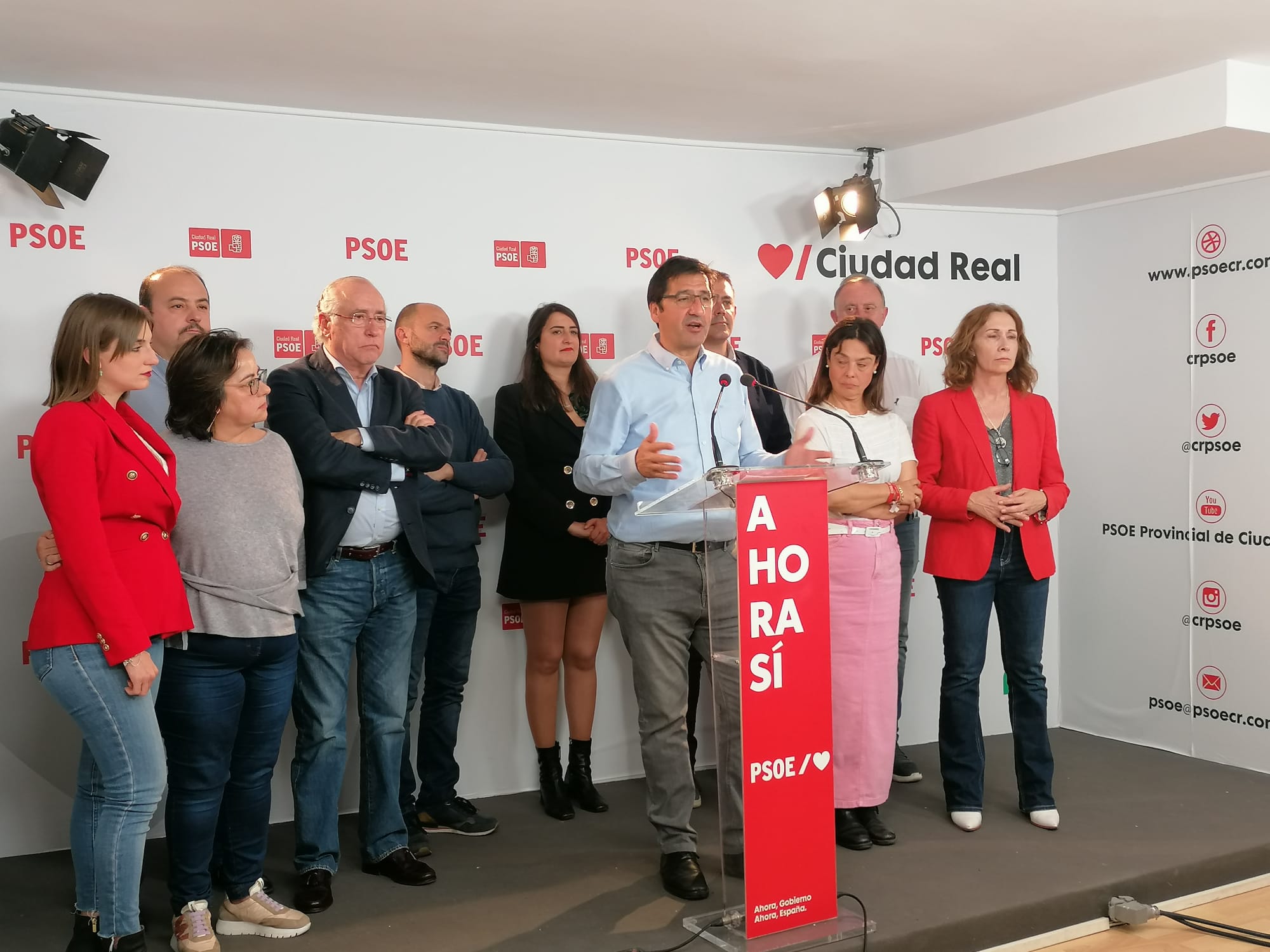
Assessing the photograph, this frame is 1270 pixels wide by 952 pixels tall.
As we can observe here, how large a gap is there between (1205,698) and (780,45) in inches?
127

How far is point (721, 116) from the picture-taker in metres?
4.47

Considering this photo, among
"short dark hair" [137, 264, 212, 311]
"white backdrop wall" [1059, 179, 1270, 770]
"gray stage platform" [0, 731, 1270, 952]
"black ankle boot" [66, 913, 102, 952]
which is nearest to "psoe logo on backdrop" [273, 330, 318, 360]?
"short dark hair" [137, 264, 212, 311]

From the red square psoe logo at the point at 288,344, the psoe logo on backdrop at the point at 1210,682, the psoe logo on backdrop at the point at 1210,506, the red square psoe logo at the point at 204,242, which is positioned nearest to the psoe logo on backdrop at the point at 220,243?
the red square psoe logo at the point at 204,242

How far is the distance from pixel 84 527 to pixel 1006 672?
9.56 ft

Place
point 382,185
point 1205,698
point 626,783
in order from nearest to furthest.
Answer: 1. point 382,185
2. point 626,783
3. point 1205,698

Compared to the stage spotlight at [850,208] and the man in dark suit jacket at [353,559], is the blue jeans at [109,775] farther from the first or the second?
the stage spotlight at [850,208]

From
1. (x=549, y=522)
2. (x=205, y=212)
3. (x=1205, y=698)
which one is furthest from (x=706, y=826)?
(x=205, y=212)

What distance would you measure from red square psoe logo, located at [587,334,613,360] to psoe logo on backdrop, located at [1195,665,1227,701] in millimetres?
2802

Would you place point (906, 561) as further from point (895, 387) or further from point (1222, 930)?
point (1222, 930)

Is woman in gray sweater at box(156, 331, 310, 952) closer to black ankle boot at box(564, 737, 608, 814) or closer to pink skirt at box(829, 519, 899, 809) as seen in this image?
black ankle boot at box(564, 737, 608, 814)

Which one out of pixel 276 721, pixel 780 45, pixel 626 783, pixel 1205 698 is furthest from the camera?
pixel 1205 698

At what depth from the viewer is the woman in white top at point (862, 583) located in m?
3.65

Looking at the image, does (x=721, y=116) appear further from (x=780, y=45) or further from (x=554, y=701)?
(x=554, y=701)

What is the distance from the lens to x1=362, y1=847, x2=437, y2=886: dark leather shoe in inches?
136
